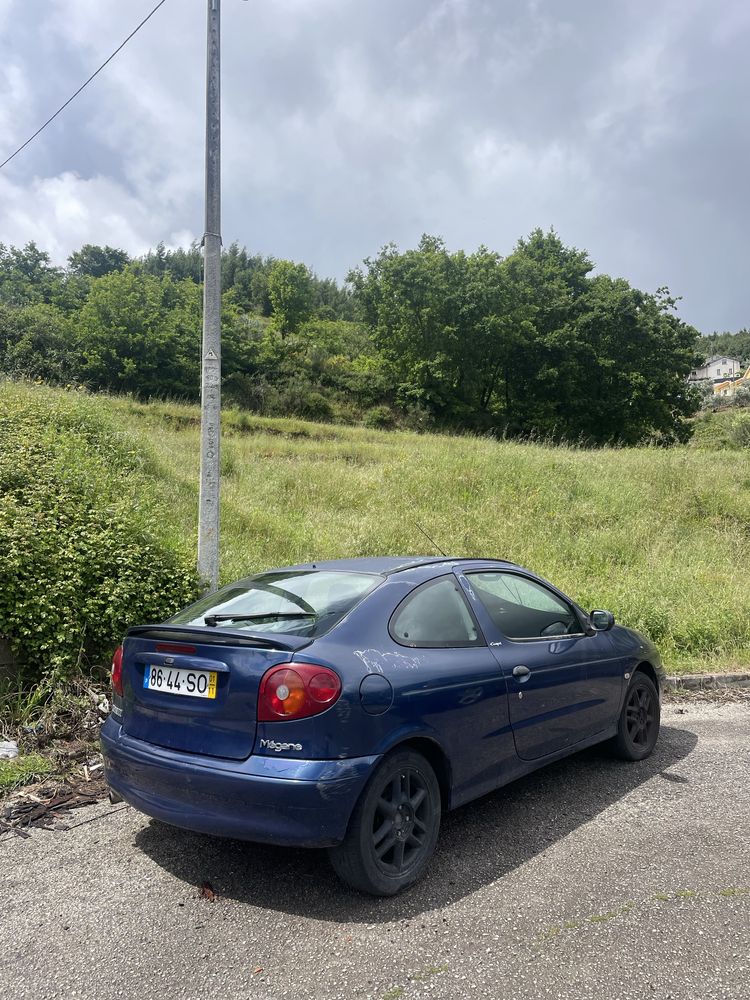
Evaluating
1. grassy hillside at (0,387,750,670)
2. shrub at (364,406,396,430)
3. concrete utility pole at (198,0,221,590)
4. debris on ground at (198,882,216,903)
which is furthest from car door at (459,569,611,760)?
shrub at (364,406,396,430)

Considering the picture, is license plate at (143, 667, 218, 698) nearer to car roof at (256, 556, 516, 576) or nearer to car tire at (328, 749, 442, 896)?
car tire at (328, 749, 442, 896)

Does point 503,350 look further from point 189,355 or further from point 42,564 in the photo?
point 42,564

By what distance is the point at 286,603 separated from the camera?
3.84 metres

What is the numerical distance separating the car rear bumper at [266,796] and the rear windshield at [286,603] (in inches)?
24.7

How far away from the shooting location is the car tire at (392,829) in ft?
10.2

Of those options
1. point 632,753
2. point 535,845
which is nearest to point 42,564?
point 535,845

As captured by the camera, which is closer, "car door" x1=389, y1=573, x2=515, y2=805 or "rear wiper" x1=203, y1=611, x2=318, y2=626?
"car door" x1=389, y1=573, x2=515, y2=805

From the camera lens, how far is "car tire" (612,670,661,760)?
5.10 meters

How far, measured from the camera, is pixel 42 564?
5844 millimetres

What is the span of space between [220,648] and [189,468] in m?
10.3

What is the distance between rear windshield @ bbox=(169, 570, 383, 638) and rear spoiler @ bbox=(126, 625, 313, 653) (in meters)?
0.11

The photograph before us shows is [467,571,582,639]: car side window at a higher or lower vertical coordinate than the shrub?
lower

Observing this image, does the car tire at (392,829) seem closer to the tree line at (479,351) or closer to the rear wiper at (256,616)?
the rear wiper at (256,616)

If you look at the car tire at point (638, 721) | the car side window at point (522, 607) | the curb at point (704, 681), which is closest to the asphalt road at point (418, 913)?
the car tire at point (638, 721)
